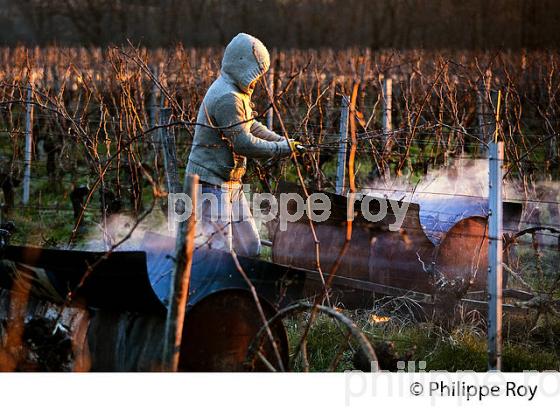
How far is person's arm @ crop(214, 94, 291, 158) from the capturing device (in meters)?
3.93

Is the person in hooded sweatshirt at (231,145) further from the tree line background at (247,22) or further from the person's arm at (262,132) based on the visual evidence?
the tree line background at (247,22)

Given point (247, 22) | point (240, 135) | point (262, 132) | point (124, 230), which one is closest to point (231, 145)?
point (240, 135)

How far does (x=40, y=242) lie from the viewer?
6438 millimetres

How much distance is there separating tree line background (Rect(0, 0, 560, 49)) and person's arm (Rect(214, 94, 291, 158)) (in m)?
18.7

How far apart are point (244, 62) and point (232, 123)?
319 mm

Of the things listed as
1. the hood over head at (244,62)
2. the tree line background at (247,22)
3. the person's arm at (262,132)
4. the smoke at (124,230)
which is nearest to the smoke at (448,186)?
the person's arm at (262,132)

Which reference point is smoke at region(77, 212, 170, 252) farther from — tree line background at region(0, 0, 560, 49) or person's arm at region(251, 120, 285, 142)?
tree line background at region(0, 0, 560, 49)

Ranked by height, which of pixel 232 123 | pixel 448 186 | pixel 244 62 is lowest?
pixel 448 186

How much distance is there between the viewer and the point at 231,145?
4.06 m

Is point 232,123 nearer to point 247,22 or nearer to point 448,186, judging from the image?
point 448,186

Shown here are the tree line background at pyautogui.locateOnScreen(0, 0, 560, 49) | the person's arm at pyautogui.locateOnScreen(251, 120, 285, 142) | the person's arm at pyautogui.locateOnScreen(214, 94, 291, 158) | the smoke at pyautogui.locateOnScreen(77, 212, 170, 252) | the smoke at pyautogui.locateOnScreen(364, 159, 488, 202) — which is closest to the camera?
the person's arm at pyautogui.locateOnScreen(214, 94, 291, 158)

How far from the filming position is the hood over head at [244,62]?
4.02m

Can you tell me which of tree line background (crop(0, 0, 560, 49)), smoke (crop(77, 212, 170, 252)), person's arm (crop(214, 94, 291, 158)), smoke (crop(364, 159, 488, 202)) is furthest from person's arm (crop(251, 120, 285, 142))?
tree line background (crop(0, 0, 560, 49))

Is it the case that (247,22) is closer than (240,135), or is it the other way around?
(240,135)
